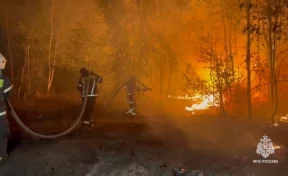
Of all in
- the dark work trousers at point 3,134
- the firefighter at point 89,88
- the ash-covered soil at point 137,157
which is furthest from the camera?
the firefighter at point 89,88

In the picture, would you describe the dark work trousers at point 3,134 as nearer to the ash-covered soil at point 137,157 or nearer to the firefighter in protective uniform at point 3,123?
the firefighter in protective uniform at point 3,123

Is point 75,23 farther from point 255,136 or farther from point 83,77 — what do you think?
point 255,136

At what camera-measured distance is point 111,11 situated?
60.6ft

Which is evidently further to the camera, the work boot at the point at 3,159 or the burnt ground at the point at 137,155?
the work boot at the point at 3,159

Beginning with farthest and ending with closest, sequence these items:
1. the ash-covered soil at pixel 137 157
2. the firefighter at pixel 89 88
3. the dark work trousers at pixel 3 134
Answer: the firefighter at pixel 89 88 < the dark work trousers at pixel 3 134 < the ash-covered soil at pixel 137 157

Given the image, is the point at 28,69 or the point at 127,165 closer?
the point at 127,165

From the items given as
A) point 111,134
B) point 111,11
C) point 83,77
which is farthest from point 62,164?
point 111,11

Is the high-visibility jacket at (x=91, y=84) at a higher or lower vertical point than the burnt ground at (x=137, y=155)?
higher

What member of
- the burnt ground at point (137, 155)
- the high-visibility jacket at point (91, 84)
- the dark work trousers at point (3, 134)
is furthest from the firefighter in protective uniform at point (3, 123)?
the high-visibility jacket at point (91, 84)

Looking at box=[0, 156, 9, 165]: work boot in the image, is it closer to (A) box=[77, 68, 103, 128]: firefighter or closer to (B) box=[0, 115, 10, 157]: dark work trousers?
(B) box=[0, 115, 10, 157]: dark work trousers

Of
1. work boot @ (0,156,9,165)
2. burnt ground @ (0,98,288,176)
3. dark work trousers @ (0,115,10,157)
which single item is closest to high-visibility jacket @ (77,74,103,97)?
burnt ground @ (0,98,288,176)

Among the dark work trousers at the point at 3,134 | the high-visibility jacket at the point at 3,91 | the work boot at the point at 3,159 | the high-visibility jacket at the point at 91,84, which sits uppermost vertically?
the high-visibility jacket at the point at 91,84

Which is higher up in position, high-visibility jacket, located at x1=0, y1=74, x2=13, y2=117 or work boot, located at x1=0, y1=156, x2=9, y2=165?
high-visibility jacket, located at x1=0, y1=74, x2=13, y2=117

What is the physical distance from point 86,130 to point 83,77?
65.7 inches
